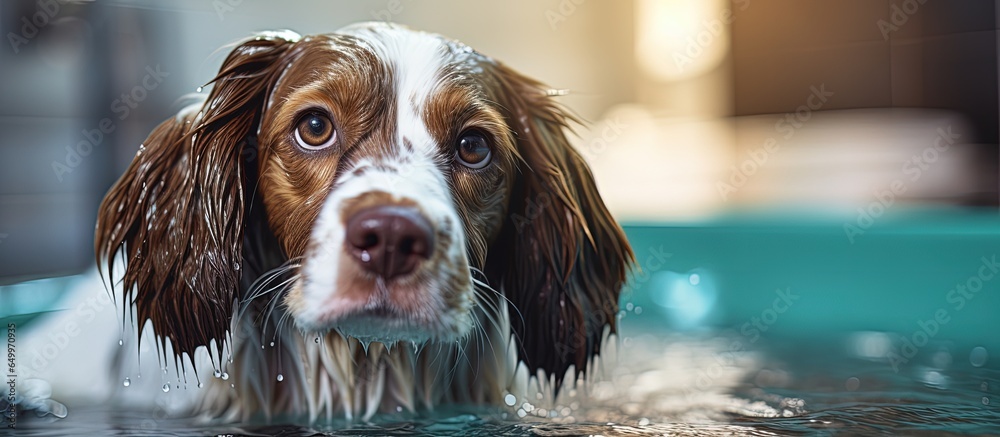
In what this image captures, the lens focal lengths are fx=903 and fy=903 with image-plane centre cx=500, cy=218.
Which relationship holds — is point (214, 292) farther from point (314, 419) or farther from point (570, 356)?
point (570, 356)

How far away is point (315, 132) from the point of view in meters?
1.48

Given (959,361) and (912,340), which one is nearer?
(959,361)

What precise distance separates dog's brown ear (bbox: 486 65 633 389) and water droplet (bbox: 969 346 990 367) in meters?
1.17

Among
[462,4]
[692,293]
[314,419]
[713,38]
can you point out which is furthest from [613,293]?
[713,38]

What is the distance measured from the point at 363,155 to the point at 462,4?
1.03m

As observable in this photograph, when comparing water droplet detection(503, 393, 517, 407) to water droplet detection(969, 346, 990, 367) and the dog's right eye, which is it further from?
water droplet detection(969, 346, 990, 367)

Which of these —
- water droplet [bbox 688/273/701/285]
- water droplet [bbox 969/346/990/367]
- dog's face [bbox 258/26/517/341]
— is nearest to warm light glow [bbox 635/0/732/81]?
water droplet [bbox 688/273/701/285]

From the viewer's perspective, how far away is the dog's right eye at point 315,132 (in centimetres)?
147

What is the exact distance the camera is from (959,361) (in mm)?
2455

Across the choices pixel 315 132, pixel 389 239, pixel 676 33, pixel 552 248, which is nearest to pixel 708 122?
pixel 676 33

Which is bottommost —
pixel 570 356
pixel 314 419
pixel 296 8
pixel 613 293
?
pixel 314 419

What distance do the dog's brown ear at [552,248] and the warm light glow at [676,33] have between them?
8.11ft

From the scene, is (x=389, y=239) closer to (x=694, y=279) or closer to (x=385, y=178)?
(x=385, y=178)

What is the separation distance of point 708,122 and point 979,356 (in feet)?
7.66
